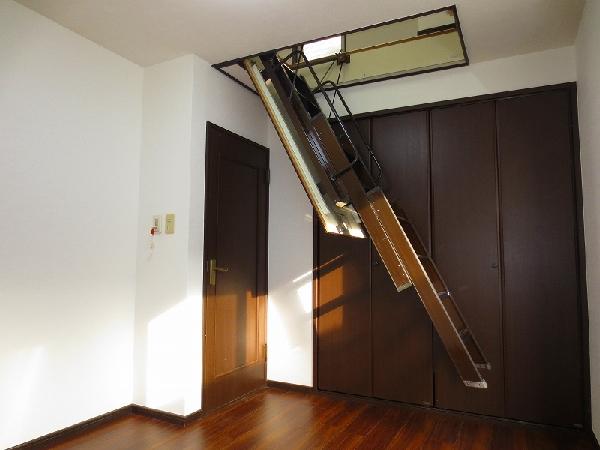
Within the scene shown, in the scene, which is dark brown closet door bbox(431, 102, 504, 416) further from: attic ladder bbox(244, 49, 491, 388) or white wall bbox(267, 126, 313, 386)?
white wall bbox(267, 126, 313, 386)

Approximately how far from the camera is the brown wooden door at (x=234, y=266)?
122 inches

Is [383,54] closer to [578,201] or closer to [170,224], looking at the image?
[578,201]

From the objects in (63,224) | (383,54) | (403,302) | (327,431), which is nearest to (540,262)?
(403,302)

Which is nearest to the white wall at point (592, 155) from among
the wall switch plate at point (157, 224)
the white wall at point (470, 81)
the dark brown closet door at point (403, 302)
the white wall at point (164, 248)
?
the white wall at point (470, 81)

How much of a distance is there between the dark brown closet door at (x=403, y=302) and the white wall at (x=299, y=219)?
0.76ft

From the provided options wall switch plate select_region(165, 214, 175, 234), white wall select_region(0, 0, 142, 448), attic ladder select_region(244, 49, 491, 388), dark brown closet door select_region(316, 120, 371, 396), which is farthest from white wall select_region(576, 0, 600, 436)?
white wall select_region(0, 0, 142, 448)

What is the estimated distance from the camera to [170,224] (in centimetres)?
299

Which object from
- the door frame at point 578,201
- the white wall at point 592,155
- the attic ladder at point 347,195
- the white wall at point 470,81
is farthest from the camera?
the white wall at point 470,81

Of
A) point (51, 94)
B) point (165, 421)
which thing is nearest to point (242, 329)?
point (165, 421)

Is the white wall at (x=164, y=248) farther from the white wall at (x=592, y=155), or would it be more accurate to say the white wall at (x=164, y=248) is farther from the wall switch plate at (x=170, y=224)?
the white wall at (x=592, y=155)

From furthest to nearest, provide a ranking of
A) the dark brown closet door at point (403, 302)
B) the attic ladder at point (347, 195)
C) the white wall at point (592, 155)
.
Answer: the dark brown closet door at point (403, 302) → the attic ladder at point (347, 195) → the white wall at point (592, 155)

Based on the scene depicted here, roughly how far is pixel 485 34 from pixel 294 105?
1304mm

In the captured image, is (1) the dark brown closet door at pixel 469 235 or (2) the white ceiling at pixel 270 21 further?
(1) the dark brown closet door at pixel 469 235

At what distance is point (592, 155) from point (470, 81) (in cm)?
103
